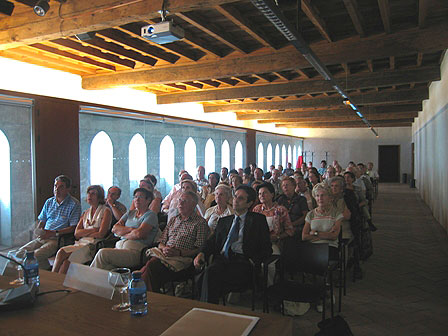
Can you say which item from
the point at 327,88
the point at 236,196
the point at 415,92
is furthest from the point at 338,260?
the point at 415,92

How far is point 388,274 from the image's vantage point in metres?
5.11

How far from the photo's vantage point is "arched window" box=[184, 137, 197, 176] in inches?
410

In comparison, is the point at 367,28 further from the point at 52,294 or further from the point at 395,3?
the point at 52,294

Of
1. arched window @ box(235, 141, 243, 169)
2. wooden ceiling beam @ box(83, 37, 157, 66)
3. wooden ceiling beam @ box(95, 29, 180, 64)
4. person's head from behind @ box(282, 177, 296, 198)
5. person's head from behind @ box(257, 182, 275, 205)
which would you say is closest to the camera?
person's head from behind @ box(257, 182, 275, 205)

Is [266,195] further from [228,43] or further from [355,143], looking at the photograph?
[355,143]

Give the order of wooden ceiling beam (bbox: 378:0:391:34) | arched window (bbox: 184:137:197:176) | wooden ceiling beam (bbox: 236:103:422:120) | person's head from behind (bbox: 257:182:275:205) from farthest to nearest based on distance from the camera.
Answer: wooden ceiling beam (bbox: 236:103:422:120) < arched window (bbox: 184:137:197:176) < person's head from behind (bbox: 257:182:275:205) < wooden ceiling beam (bbox: 378:0:391:34)

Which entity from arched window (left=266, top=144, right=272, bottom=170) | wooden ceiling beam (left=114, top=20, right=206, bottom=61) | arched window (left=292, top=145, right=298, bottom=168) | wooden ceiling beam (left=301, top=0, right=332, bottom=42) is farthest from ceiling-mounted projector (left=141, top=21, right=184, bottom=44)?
arched window (left=292, top=145, right=298, bottom=168)

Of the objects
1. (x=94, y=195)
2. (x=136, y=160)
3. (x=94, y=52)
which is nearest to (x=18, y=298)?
(x=94, y=195)

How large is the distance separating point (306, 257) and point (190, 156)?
7461 millimetres

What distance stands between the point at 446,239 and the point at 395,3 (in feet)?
15.6

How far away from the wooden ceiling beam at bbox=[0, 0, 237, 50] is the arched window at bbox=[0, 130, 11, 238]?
1.67 m

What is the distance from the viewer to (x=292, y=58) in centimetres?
590

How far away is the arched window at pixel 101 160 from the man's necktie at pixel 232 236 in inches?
169

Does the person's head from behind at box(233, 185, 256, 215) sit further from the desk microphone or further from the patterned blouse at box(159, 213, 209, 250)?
the desk microphone
